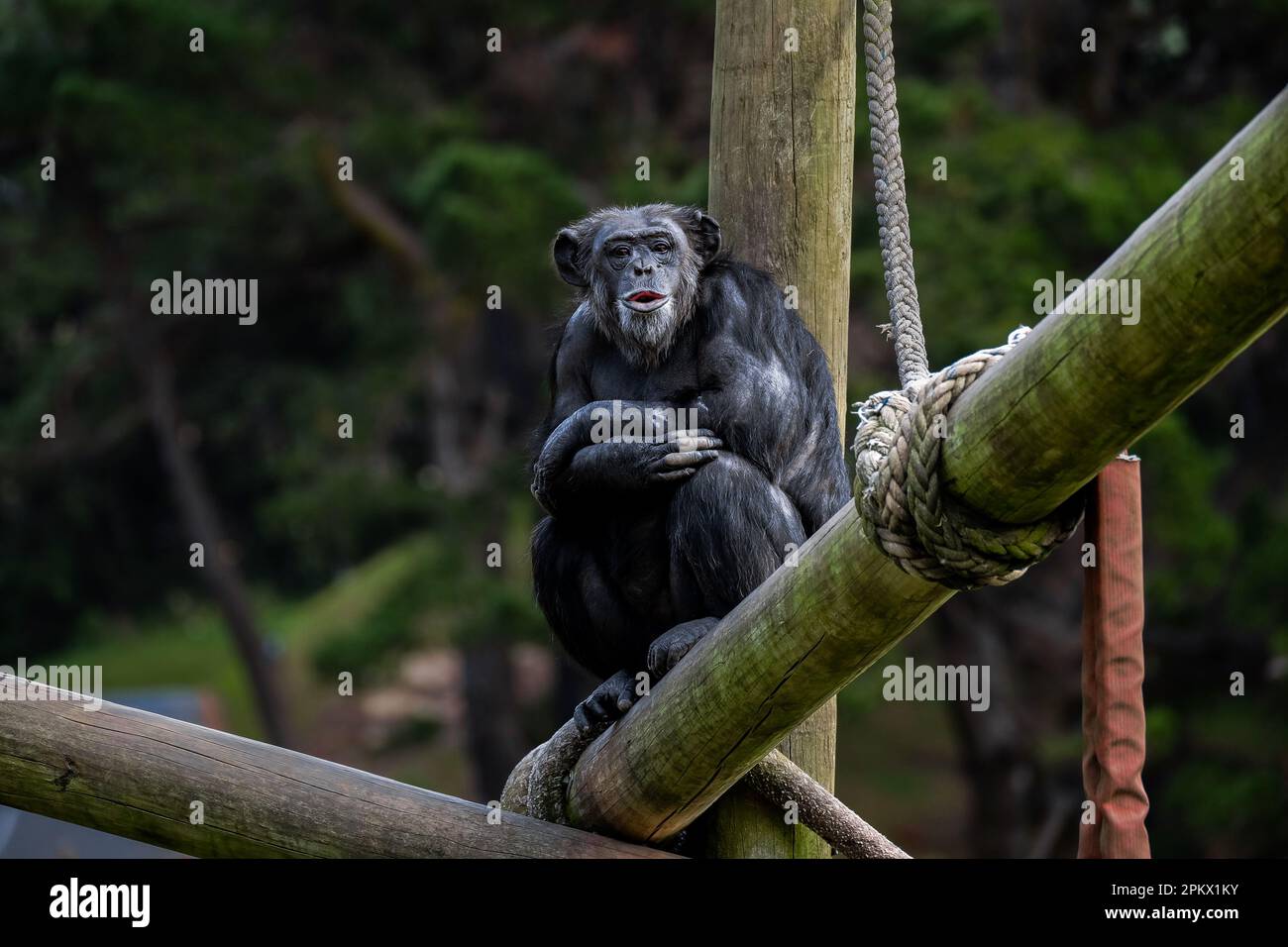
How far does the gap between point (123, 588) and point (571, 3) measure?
9806 millimetres

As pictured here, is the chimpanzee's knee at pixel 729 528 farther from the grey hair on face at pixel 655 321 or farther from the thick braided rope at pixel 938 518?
the thick braided rope at pixel 938 518

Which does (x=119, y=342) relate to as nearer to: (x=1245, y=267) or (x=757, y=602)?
(x=757, y=602)

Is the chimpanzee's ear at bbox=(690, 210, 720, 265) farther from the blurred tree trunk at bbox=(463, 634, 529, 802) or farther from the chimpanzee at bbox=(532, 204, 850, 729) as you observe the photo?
the blurred tree trunk at bbox=(463, 634, 529, 802)

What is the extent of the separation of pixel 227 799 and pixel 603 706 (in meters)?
1.04

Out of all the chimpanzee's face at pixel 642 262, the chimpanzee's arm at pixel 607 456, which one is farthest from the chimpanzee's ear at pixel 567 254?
the chimpanzee's arm at pixel 607 456

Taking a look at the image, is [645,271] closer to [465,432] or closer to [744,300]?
[744,300]

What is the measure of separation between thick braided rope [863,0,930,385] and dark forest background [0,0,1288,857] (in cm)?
570

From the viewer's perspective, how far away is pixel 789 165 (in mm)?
4316

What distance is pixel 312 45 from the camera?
43.8ft

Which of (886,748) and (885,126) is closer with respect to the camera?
(885,126)

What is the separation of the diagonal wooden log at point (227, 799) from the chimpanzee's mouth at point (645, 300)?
1.57m

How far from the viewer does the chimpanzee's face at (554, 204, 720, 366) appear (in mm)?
4637

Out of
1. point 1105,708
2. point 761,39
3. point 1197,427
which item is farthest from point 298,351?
point 1105,708

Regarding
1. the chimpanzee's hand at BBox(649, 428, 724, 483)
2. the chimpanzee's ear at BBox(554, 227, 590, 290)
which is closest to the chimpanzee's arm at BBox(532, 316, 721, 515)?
the chimpanzee's hand at BBox(649, 428, 724, 483)
